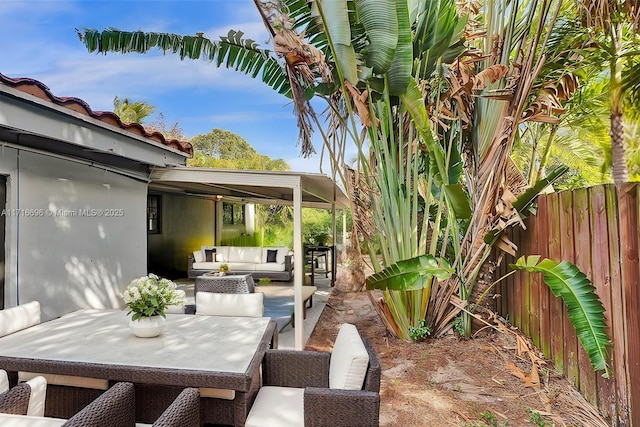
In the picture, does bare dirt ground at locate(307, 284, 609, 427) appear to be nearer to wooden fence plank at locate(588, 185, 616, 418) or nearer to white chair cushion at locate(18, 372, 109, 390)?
wooden fence plank at locate(588, 185, 616, 418)

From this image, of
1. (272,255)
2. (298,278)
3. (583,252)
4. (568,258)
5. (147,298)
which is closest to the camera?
(147,298)

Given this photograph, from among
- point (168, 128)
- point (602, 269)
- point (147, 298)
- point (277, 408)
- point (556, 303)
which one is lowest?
point (277, 408)

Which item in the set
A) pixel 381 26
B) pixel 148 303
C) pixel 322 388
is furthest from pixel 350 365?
pixel 381 26

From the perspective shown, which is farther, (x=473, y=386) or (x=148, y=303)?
(x=473, y=386)

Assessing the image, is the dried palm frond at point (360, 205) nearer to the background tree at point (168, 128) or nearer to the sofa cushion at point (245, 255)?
the sofa cushion at point (245, 255)

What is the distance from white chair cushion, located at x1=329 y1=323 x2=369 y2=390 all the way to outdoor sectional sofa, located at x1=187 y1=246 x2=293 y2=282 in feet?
27.8

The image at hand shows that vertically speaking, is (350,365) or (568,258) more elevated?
(568,258)

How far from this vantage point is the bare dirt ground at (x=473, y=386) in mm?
3598

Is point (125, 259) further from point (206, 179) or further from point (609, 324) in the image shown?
point (609, 324)

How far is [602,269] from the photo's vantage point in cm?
335

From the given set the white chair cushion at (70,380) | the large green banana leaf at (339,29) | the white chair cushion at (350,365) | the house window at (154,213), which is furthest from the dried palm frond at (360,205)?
the house window at (154,213)

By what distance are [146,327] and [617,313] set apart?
13.7 feet

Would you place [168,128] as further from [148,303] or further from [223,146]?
[148,303]

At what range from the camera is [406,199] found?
564cm
